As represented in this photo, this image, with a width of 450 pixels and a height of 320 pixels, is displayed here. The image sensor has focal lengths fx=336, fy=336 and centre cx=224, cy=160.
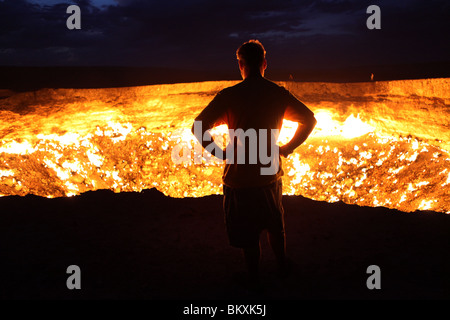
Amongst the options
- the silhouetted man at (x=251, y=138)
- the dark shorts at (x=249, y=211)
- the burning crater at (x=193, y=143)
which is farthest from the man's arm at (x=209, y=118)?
the burning crater at (x=193, y=143)

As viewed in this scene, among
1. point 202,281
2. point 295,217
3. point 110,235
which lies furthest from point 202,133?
point 295,217

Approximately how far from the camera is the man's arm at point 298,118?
7.75 ft

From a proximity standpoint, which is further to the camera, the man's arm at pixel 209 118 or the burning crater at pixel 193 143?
the burning crater at pixel 193 143

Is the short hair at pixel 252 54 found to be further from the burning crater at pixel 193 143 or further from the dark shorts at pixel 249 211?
the burning crater at pixel 193 143

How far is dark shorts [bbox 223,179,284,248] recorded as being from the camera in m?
2.33

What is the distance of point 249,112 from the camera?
7.30 feet

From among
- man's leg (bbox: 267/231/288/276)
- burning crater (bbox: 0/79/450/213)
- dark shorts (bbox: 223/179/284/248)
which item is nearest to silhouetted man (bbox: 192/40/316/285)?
dark shorts (bbox: 223/179/284/248)

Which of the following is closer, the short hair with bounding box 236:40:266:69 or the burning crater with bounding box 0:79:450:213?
the short hair with bounding box 236:40:266:69

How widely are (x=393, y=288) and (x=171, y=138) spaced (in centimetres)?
838

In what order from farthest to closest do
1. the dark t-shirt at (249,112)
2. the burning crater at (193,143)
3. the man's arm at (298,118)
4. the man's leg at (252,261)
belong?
the burning crater at (193,143) → the man's leg at (252,261) → the man's arm at (298,118) → the dark t-shirt at (249,112)

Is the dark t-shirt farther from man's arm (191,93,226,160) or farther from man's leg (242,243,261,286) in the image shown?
man's leg (242,243,261,286)

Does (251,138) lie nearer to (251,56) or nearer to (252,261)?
(251,56)

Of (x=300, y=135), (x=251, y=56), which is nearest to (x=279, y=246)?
(x=300, y=135)
